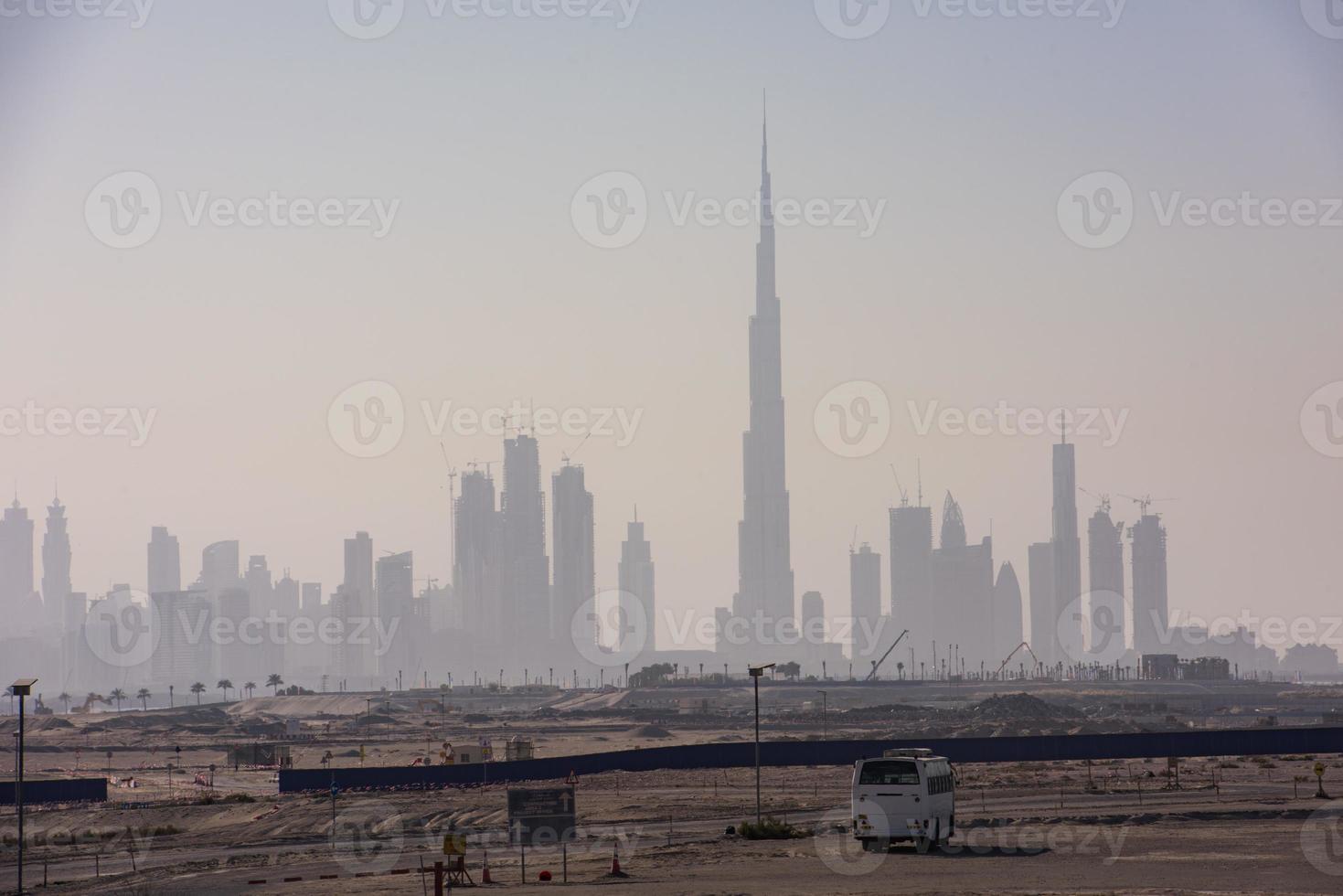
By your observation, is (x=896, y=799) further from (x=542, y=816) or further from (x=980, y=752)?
(x=980, y=752)

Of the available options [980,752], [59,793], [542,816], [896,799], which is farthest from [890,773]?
[59,793]

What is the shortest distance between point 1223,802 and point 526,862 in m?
30.1

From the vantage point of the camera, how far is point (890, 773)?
4703 cm

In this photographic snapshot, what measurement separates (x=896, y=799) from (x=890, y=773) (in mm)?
1102

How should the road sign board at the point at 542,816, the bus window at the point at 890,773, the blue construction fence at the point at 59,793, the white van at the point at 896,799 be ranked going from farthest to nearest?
1. the blue construction fence at the point at 59,793
2. the road sign board at the point at 542,816
3. the white van at the point at 896,799
4. the bus window at the point at 890,773

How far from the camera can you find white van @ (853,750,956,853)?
47.1m

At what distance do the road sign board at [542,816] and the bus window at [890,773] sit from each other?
389 inches

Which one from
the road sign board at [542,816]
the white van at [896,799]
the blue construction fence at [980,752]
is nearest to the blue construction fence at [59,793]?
the blue construction fence at [980,752]

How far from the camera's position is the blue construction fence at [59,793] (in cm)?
8081

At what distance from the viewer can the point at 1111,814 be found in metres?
59.2

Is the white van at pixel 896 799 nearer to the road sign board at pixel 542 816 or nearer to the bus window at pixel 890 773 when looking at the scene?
the bus window at pixel 890 773

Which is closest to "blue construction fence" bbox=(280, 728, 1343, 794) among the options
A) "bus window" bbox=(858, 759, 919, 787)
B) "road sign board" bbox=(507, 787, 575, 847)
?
"road sign board" bbox=(507, 787, 575, 847)

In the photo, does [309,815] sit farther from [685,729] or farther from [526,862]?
[685,729]

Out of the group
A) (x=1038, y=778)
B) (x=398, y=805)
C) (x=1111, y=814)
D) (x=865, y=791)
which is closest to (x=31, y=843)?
(x=398, y=805)
